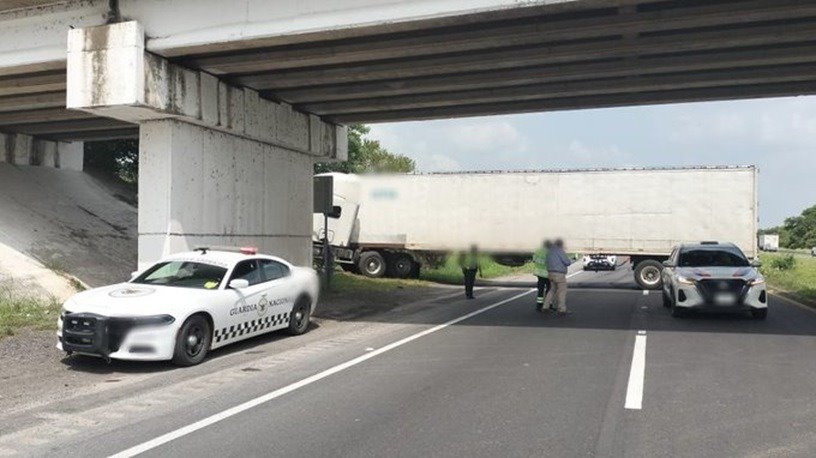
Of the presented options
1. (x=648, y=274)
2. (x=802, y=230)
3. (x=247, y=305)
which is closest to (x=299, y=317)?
(x=247, y=305)

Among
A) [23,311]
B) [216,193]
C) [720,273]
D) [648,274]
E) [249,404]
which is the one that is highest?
[216,193]

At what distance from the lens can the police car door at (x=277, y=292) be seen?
1052 cm

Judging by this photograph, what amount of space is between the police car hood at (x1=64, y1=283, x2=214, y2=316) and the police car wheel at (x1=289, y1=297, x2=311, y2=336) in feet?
7.41

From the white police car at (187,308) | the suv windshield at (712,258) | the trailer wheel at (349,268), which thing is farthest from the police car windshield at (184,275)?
the trailer wheel at (349,268)

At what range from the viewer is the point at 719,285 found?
12453 millimetres

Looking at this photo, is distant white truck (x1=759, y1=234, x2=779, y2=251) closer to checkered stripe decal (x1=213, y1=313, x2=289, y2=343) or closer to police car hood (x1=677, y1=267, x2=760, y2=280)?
police car hood (x1=677, y1=267, x2=760, y2=280)

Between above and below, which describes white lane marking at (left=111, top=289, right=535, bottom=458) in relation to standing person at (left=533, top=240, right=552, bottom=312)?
below

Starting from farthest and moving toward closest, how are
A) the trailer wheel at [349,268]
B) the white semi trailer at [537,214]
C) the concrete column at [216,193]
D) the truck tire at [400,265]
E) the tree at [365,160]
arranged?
the tree at [365,160] → the trailer wheel at [349,268] → the truck tire at [400,265] → the white semi trailer at [537,214] → the concrete column at [216,193]

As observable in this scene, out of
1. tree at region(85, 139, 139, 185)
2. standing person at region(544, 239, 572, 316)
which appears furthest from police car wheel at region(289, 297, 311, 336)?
tree at region(85, 139, 139, 185)

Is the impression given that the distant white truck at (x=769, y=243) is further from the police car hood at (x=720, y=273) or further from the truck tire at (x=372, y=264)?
the police car hood at (x=720, y=273)

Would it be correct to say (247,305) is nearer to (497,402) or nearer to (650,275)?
(497,402)

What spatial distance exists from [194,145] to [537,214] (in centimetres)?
1348

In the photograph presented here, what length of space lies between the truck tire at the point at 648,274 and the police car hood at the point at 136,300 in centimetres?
1725

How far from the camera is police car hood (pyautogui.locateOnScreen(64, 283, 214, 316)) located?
831cm
